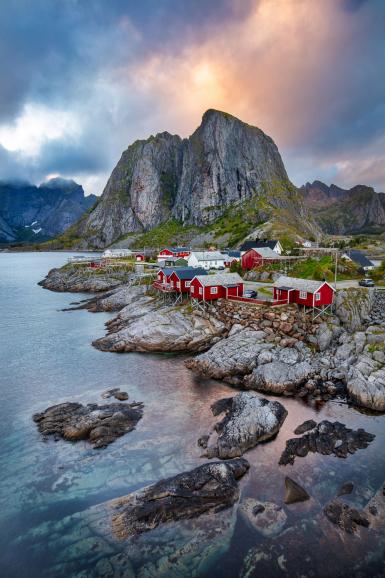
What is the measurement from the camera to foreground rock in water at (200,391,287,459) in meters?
22.2

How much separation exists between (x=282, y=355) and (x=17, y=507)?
24827mm

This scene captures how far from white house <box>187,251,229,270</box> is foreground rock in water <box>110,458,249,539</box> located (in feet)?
216

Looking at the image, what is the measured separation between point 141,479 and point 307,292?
29209 mm

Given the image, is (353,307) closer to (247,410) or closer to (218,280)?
(218,280)

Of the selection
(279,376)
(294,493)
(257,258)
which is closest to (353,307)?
(279,376)

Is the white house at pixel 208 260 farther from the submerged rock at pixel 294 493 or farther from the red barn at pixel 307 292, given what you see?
the submerged rock at pixel 294 493

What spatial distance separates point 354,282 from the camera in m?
52.4

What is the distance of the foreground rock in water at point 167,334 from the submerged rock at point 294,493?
23.2 m

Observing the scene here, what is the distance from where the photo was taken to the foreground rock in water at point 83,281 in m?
88.4

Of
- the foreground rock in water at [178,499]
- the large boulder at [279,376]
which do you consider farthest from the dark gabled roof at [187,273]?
the foreground rock in water at [178,499]

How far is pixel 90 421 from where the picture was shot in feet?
82.8

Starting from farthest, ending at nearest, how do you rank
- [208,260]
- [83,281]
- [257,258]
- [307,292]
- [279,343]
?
[83,281]
[208,260]
[257,258]
[307,292]
[279,343]

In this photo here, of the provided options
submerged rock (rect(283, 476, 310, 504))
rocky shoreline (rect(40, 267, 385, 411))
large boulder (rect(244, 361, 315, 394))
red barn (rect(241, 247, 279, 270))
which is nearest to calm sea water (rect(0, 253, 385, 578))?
submerged rock (rect(283, 476, 310, 504))

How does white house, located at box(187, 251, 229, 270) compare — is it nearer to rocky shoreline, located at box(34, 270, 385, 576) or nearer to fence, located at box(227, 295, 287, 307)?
rocky shoreline, located at box(34, 270, 385, 576)
